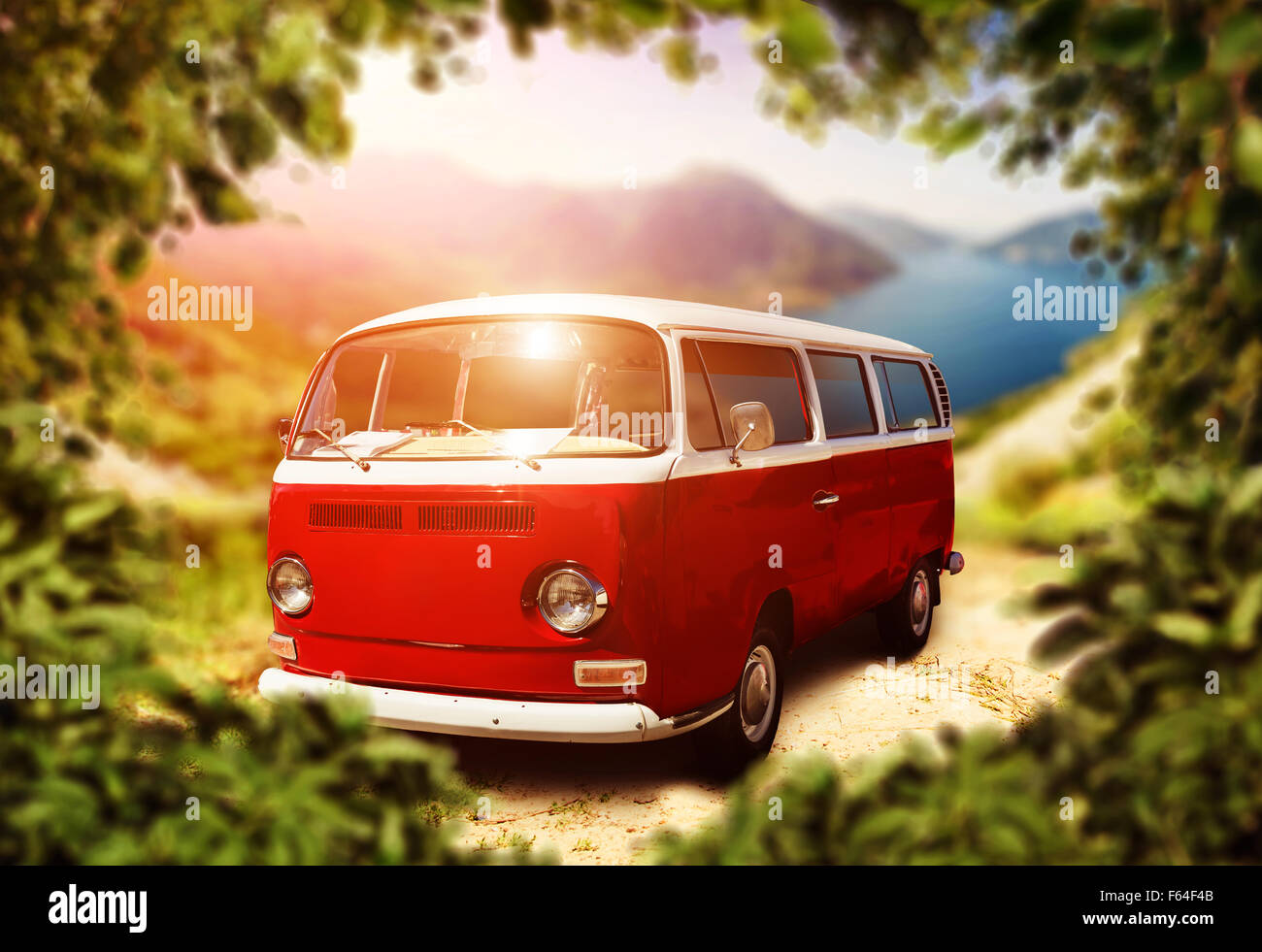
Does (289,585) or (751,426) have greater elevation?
(751,426)

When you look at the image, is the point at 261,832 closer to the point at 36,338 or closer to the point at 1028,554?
the point at 36,338

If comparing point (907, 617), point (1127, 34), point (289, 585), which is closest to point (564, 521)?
point (289, 585)

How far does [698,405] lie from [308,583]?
6.42 feet

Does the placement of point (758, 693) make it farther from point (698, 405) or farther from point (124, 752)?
point (124, 752)

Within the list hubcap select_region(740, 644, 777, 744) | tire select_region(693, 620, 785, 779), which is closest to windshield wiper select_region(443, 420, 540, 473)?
tire select_region(693, 620, 785, 779)

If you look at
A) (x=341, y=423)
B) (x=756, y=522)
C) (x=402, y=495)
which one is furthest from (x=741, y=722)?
(x=341, y=423)

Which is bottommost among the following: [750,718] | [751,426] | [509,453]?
[750,718]

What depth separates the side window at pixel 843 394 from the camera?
589 cm

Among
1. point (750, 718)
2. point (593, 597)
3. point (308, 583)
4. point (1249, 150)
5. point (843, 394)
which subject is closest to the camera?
point (1249, 150)

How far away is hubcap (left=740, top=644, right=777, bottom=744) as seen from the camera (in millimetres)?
4805

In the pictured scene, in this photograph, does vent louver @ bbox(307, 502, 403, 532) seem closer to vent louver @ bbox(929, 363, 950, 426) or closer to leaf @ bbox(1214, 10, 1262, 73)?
leaf @ bbox(1214, 10, 1262, 73)

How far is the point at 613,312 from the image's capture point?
4398mm
